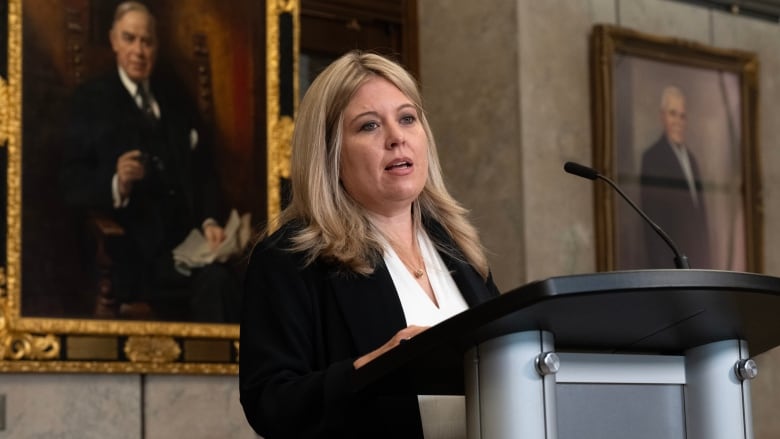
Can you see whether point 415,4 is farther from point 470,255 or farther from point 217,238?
point 470,255

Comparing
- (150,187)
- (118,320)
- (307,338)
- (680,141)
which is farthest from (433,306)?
(680,141)

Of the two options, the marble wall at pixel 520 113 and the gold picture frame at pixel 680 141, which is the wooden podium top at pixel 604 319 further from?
the gold picture frame at pixel 680 141

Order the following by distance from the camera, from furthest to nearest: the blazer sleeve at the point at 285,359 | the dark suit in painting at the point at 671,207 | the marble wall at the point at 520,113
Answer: the dark suit in painting at the point at 671,207 → the marble wall at the point at 520,113 → the blazer sleeve at the point at 285,359

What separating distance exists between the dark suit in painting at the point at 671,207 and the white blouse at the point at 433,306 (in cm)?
469

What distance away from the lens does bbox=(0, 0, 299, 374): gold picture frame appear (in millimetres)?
5652

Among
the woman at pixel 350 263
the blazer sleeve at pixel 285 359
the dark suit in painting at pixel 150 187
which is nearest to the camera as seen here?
the blazer sleeve at pixel 285 359

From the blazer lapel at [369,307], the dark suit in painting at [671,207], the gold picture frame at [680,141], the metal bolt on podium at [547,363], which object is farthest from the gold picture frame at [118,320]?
the metal bolt on podium at [547,363]

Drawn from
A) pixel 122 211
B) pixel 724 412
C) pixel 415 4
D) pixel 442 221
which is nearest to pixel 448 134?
pixel 415 4

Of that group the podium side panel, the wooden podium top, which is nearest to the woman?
the wooden podium top

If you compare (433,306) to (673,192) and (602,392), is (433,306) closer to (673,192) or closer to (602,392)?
(602,392)

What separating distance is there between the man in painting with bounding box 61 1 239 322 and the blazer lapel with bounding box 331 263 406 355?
3180 mm

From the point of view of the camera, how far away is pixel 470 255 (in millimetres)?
3314

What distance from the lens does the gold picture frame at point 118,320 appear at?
5.65 metres

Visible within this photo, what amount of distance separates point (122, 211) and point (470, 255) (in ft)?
9.79
